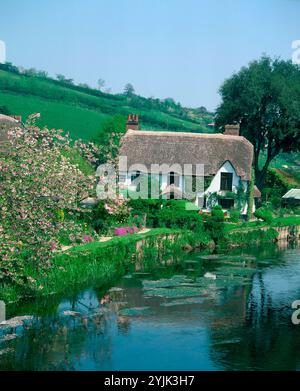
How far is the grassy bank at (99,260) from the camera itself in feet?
70.1

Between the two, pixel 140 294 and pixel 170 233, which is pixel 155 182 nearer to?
pixel 170 233

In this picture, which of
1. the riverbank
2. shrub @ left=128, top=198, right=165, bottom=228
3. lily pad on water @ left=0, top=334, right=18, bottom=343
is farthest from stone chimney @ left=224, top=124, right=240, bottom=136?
lily pad on water @ left=0, top=334, right=18, bottom=343

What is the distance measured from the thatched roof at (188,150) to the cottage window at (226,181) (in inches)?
24.8

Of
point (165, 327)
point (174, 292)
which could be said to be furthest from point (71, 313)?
point (174, 292)

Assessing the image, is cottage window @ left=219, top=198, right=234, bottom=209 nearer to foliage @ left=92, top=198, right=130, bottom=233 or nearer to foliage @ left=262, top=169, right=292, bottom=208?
foliage @ left=262, top=169, right=292, bottom=208

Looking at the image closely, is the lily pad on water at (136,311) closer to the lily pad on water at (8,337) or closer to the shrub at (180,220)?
the lily pad on water at (8,337)

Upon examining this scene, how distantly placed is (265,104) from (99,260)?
26884 mm

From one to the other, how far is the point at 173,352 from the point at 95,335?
2431 millimetres

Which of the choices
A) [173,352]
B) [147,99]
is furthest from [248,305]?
[147,99]

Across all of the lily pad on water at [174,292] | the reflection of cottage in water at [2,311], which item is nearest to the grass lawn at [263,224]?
the lily pad on water at [174,292]

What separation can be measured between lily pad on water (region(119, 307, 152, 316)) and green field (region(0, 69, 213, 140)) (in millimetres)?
36055

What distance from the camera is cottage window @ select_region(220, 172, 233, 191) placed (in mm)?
43656

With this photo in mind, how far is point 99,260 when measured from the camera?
2522 centimetres
